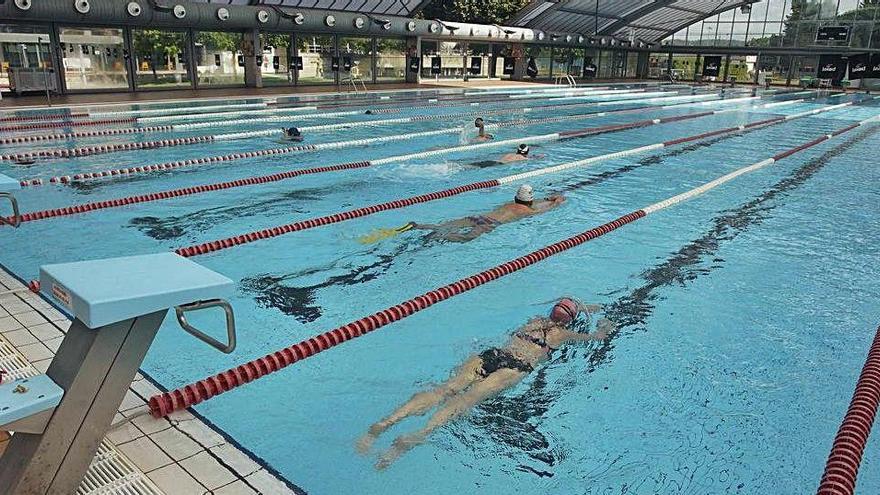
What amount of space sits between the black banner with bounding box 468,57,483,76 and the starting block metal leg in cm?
2881

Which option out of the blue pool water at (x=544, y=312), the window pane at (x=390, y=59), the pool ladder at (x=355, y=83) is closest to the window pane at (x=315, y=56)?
the pool ladder at (x=355, y=83)

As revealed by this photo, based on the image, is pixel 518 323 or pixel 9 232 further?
pixel 9 232

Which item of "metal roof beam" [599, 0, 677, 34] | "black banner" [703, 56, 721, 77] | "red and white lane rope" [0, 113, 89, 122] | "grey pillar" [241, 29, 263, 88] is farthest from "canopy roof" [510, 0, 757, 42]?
"red and white lane rope" [0, 113, 89, 122]

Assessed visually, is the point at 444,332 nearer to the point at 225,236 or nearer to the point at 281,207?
the point at 225,236

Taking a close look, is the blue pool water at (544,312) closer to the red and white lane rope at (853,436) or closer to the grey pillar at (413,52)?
the red and white lane rope at (853,436)

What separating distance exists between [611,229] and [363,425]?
424 centimetres

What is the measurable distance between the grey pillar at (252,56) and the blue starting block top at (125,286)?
20413 mm

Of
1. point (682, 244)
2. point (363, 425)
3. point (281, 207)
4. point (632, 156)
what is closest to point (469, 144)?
point (632, 156)

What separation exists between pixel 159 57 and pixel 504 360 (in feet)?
62.5

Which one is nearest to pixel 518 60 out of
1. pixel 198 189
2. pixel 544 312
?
pixel 198 189

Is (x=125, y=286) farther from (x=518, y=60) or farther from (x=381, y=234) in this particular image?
(x=518, y=60)

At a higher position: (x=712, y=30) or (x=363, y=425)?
(x=712, y=30)

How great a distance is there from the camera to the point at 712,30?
38.2 meters

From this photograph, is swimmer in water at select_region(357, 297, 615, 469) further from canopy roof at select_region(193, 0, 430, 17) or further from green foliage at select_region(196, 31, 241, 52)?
green foliage at select_region(196, 31, 241, 52)
